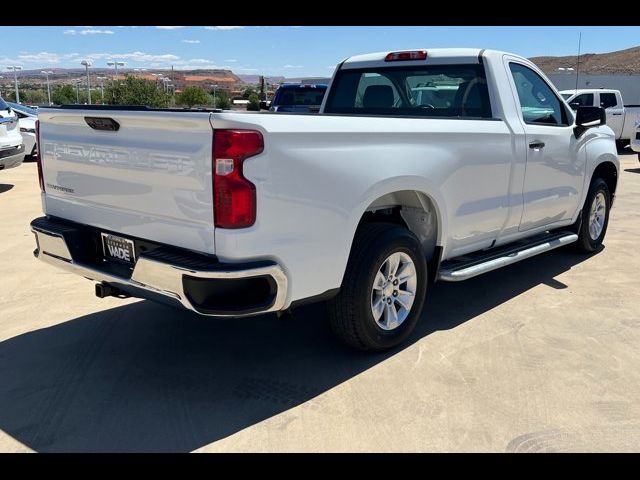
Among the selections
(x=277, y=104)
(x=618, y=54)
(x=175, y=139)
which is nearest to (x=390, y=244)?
(x=175, y=139)

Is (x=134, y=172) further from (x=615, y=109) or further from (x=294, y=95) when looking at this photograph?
(x=615, y=109)

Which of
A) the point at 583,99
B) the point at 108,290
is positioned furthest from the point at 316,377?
the point at 583,99

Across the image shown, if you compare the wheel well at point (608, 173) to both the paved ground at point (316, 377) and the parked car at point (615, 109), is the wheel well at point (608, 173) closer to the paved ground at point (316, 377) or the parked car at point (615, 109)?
the paved ground at point (316, 377)

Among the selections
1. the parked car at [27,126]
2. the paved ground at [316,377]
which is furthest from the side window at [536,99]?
the parked car at [27,126]

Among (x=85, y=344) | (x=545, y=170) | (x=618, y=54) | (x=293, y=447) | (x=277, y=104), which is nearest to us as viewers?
(x=293, y=447)

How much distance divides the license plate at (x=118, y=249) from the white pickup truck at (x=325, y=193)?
11 millimetres

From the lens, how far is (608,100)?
18562 mm

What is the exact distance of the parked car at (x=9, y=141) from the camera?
32.4 ft

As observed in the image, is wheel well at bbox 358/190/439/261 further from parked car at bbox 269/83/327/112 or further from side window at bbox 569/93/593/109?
side window at bbox 569/93/593/109

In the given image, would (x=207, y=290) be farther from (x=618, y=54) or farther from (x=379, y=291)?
(x=618, y=54)

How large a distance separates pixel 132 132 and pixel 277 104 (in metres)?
12.1

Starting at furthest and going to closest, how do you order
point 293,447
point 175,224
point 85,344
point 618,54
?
1. point 618,54
2. point 85,344
3. point 175,224
4. point 293,447

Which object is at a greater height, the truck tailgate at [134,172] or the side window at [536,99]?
the side window at [536,99]

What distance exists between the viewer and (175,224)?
124 inches
